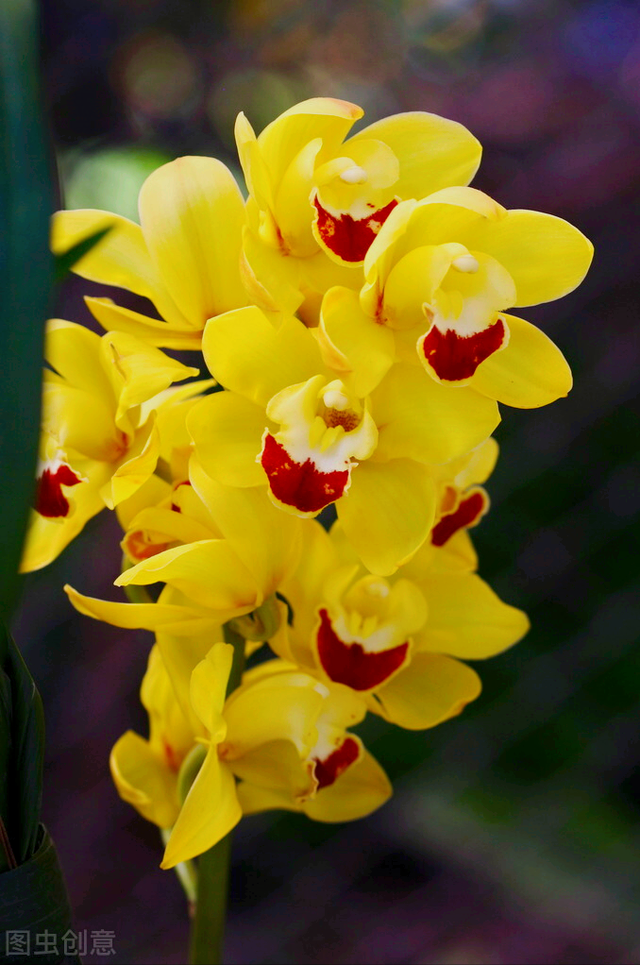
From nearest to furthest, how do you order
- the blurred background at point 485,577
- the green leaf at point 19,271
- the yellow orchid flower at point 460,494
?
the green leaf at point 19,271 → the yellow orchid flower at point 460,494 → the blurred background at point 485,577

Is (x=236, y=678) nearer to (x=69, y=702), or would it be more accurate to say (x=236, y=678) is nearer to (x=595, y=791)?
(x=69, y=702)

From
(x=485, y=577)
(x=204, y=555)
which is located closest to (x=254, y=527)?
(x=204, y=555)

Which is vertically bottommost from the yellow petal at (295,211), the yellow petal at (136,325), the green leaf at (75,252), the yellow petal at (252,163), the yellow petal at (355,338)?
the yellow petal at (136,325)

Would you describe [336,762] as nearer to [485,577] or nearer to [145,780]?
[145,780]

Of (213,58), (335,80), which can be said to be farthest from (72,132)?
(335,80)

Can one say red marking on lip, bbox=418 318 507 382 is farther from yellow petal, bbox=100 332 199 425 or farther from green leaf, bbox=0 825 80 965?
green leaf, bbox=0 825 80 965

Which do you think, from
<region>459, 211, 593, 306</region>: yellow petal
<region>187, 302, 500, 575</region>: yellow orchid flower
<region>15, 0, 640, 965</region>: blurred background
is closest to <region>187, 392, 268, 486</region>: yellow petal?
<region>187, 302, 500, 575</region>: yellow orchid flower

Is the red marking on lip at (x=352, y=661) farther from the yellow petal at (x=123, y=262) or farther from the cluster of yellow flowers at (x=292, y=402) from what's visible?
the yellow petal at (x=123, y=262)

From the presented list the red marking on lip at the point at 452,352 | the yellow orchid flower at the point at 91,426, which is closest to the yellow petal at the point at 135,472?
the yellow orchid flower at the point at 91,426
